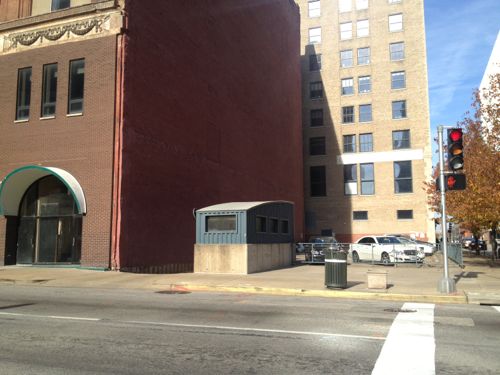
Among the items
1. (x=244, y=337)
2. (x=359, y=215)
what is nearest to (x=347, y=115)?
(x=359, y=215)

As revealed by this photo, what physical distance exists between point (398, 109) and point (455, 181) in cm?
4121

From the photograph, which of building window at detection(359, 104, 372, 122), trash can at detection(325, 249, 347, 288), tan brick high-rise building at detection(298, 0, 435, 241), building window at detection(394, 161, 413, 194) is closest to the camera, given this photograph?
trash can at detection(325, 249, 347, 288)

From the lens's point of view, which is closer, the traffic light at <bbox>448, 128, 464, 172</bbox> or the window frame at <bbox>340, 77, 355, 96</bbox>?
the traffic light at <bbox>448, 128, 464, 172</bbox>

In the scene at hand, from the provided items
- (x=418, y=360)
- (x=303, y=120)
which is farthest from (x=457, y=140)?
(x=303, y=120)

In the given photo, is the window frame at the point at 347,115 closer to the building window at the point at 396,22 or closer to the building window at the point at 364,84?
the building window at the point at 364,84

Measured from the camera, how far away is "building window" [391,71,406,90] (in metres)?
52.2

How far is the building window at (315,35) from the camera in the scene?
56.1 m

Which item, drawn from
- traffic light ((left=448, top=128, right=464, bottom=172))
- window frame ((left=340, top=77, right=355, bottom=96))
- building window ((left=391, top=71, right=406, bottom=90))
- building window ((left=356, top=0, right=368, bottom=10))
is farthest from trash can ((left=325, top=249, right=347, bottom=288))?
building window ((left=356, top=0, right=368, bottom=10))

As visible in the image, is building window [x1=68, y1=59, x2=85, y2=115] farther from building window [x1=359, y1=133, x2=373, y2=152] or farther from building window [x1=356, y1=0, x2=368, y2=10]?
building window [x1=356, y1=0, x2=368, y2=10]

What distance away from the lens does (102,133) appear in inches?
810

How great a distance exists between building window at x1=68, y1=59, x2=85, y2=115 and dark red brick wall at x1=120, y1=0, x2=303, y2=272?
2.40 meters

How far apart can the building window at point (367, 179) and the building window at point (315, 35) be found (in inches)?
632

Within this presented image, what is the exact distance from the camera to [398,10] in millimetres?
53031

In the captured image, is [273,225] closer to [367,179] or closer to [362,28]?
[367,179]
